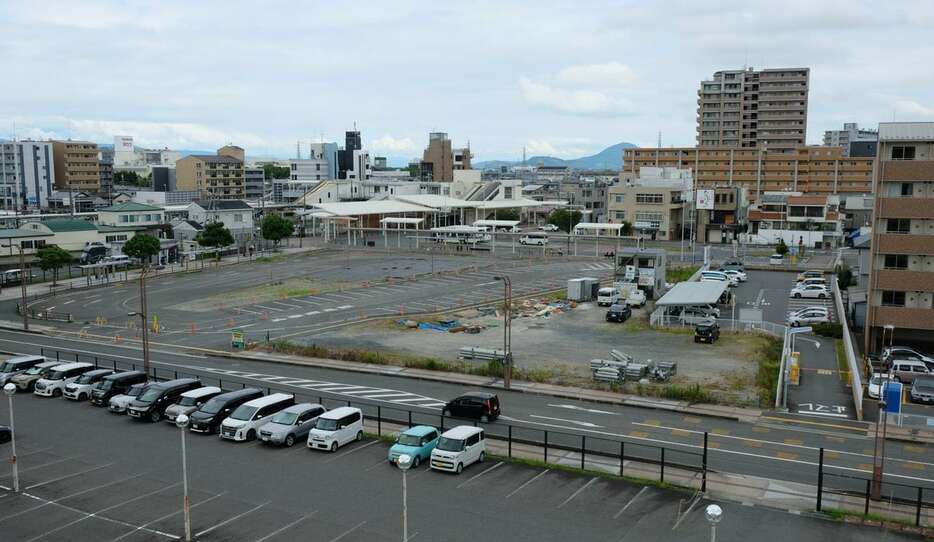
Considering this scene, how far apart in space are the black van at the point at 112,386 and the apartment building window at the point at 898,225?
40.1 meters

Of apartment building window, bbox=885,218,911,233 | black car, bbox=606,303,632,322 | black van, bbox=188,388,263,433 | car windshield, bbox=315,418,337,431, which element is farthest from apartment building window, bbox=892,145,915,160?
black van, bbox=188,388,263,433

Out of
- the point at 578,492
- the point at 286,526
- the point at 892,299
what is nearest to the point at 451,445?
the point at 578,492

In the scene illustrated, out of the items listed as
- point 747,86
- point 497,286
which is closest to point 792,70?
point 747,86

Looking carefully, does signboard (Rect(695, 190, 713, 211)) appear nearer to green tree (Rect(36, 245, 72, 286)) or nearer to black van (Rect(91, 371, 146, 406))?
green tree (Rect(36, 245, 72, 286))

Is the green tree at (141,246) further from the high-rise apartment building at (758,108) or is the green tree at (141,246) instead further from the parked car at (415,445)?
the high-rise apartment building at (758,108)

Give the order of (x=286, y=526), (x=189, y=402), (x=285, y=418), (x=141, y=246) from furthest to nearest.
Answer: (x=141, y=246), (x=189, y=402), (x=285, y=418), (x=286, y=526)

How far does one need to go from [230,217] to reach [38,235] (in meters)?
30.2

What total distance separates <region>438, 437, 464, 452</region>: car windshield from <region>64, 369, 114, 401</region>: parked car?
17.6 metres

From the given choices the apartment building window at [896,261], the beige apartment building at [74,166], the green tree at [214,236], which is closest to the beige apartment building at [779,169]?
the green tree at [214,236]

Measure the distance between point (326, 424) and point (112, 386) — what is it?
38.5ft

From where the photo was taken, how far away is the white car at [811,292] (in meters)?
62.7

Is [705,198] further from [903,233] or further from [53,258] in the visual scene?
[53,258]

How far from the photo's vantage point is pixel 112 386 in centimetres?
3241

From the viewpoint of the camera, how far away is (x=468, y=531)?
19.7 m
